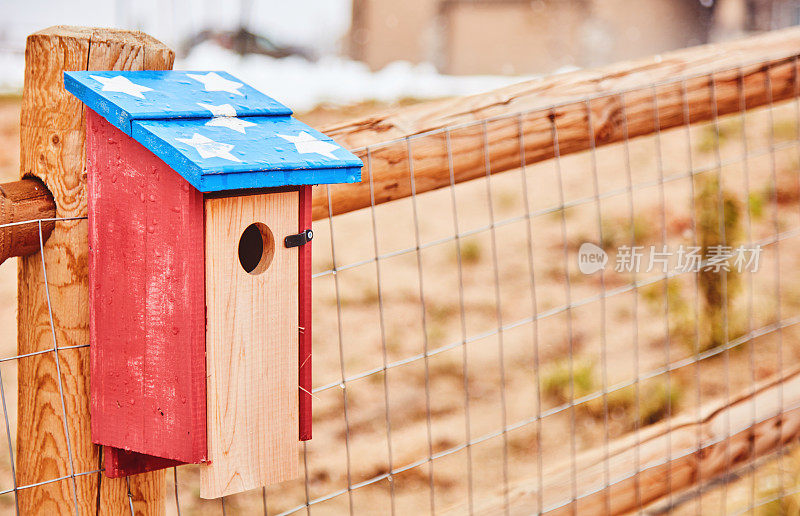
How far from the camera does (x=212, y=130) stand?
3.89ft

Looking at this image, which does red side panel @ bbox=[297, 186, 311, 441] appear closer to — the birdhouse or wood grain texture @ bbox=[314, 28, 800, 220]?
the birdhouse

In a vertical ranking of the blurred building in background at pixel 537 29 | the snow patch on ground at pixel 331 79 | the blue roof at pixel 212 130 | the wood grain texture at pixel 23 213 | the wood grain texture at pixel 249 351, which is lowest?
the wood grain texture at pixel 249 351

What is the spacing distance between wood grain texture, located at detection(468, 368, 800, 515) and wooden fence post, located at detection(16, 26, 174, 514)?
859 mm

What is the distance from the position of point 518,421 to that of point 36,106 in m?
3.15

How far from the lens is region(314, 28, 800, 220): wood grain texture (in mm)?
1602

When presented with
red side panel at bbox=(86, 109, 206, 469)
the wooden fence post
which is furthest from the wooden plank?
the wooden fence post

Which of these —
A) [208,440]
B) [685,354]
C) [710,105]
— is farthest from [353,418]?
[208,440]

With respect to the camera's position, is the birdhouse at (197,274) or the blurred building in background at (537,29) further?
the blurred building in background at (537,29)

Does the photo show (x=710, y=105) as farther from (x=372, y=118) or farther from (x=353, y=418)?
(x=353, y=418)

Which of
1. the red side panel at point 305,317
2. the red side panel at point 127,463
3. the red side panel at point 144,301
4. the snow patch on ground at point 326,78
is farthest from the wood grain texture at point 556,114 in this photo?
the snow patch on ground at point 326,78

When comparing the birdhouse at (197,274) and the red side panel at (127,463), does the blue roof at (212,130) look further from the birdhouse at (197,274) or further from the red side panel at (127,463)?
the red side panel at (127,463)

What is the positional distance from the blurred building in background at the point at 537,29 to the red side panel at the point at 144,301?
360 inches

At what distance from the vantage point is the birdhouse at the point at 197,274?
1.16 metres

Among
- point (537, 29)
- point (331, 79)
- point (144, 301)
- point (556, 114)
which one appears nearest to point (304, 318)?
point (144, 301)
